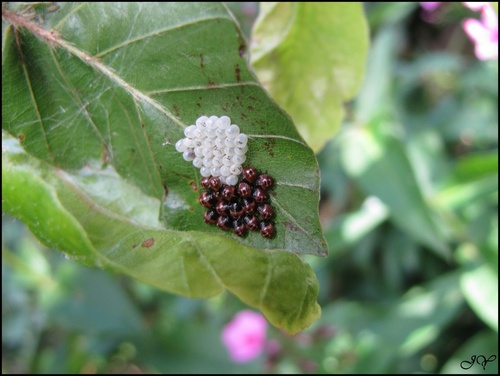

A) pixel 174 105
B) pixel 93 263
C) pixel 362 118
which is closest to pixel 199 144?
pixel 174 105

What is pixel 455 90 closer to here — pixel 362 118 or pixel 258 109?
pixel 362 118

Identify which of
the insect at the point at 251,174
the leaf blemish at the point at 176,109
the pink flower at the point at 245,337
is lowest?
the pink flower at the point at 245,337

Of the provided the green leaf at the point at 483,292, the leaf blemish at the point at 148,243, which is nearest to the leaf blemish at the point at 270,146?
the leaf blemish at the point at 148,243

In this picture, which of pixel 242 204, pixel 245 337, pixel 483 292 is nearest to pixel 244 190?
pixel 242 204

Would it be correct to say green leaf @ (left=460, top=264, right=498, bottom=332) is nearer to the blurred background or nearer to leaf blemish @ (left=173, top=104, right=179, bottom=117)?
the blurred background

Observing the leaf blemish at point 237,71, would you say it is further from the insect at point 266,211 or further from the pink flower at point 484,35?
the pink flower at point 484,35

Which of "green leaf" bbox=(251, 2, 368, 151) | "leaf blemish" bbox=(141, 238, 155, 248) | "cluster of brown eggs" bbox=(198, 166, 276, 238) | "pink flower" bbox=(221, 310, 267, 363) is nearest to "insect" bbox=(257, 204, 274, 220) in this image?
"cluster of brown eggs" bbox=(198, 166, 276, 238)

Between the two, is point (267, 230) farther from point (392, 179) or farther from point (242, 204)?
point (392, 179)
